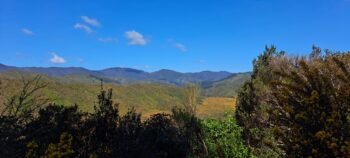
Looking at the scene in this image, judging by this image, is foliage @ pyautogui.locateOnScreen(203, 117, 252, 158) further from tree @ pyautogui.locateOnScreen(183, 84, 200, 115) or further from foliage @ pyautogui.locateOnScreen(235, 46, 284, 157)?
tree @ pyautogui.locateOnScreen(183, 84, 200, 115)

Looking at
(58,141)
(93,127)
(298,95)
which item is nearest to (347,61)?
(298,95)

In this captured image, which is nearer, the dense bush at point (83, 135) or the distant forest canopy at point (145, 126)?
the dense bush at point (83, 135)

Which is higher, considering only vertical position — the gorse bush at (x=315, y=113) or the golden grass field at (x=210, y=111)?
the gorse bush at (x=315, y=113)

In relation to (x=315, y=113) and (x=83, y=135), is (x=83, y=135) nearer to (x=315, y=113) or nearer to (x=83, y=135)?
(x=83, y=135)

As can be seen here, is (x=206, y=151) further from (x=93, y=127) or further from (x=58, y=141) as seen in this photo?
(x=58, y=141)

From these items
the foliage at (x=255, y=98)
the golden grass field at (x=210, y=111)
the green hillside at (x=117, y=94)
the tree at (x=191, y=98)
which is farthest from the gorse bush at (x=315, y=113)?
the green hillside at (x=117, y=94)

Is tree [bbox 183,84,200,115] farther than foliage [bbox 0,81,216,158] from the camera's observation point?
Yes

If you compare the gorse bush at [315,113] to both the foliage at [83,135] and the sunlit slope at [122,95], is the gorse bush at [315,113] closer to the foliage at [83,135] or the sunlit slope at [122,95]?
the foliage at [83,135]

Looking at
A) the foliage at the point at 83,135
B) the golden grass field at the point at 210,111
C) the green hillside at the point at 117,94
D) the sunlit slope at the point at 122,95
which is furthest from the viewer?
the green hillside at the point at 117,94

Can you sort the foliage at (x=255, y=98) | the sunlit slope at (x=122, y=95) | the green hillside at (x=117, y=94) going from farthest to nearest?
1. the green hillside at (x=117, y=94)
2. the sunlit slope at (x=122, y=95)
3. the foliage at (x=255, y=98)

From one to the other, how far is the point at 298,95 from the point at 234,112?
11190mm

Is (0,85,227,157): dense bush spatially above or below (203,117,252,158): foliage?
above

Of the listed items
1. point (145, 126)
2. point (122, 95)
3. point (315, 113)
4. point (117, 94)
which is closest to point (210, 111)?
point (122, 95)

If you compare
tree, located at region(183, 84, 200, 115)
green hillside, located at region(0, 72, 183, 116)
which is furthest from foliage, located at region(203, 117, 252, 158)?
green hillside, located at region(0, 72, 183, 116)
